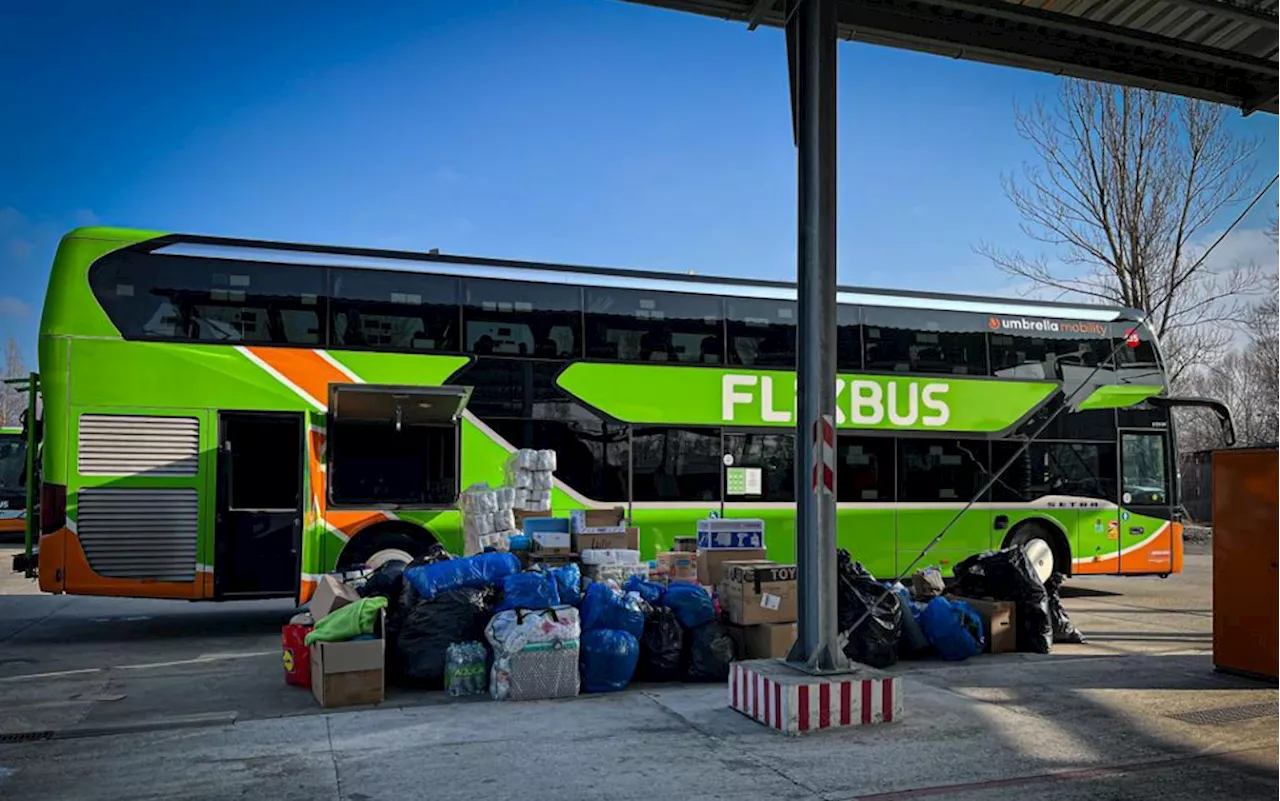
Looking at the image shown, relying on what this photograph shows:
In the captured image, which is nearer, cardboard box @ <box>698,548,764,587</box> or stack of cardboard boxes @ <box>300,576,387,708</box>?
stack of cardboard boxes @ <box>300,576,387,708</box>

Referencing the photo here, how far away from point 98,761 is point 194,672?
3.04m

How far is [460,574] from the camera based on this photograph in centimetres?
828

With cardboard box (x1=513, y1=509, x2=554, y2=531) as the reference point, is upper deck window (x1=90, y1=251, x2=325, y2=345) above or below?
above

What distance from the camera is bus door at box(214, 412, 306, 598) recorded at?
1080 cm

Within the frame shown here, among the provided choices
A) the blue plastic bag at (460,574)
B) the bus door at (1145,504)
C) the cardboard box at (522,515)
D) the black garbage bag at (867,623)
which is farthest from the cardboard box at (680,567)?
the bus door at (1145,504)

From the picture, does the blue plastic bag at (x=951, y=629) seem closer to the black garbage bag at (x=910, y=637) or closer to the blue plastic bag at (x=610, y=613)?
the black garbage bag at (x=910, y=637)

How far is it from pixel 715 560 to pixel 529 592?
234cm

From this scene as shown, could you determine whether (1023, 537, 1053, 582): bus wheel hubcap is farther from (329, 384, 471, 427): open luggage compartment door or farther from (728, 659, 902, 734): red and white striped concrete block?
(329, 384, 471, 427): open luggage compartment door

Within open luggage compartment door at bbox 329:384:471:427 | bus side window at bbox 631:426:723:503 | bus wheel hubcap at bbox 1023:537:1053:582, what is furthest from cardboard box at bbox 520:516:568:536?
bus wheel hubcap at bbox 1023:537:1053:582

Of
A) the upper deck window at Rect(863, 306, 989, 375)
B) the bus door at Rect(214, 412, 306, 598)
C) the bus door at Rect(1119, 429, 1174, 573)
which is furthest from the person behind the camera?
the bus door at Rect(1119, 429, 1174, 573)

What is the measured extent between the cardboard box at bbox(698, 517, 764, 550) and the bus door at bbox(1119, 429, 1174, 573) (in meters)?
7.72

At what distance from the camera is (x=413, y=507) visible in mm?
11531

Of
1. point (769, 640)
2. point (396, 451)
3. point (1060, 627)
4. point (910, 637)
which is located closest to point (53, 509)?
point (396, 451)

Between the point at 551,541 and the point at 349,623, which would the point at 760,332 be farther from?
the point at 349,623
